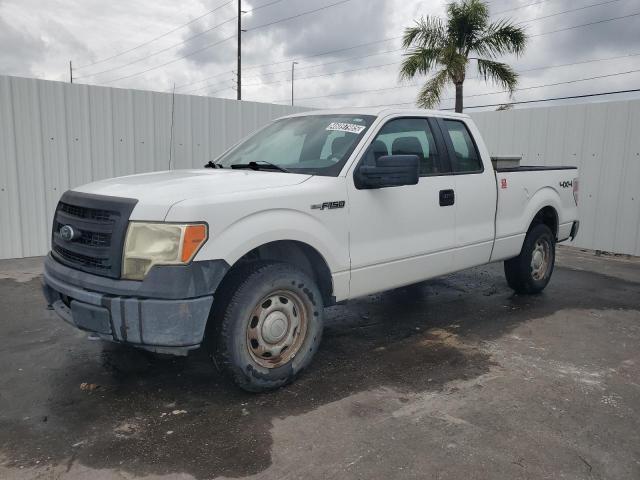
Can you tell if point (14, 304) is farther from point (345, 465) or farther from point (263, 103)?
point (263, 103)

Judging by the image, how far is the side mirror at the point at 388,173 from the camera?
395cm

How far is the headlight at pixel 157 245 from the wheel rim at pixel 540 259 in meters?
4.39

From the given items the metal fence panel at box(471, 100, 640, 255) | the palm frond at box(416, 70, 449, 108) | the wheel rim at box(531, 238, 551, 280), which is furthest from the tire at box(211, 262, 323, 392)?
the palm frond at box(416, 70, 449, 108)

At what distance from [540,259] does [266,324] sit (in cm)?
407

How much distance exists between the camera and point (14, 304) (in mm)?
5809

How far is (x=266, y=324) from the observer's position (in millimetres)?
3602

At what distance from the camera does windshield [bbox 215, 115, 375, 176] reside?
4141mm

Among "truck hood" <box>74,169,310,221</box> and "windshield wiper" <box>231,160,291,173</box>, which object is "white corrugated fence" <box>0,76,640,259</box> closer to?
"truck hood" <box>74,169,310,221</box>

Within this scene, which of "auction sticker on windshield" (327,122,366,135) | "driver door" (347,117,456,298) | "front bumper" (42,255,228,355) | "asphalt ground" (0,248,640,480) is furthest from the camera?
"auction sticker on windshield" (327,122,366,135)

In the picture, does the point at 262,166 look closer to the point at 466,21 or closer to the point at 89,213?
the point at 89,213

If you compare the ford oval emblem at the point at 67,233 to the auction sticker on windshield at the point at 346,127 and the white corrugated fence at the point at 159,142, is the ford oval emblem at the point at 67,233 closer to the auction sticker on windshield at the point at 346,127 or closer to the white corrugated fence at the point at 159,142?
the auction sticker on windshield at the point at 346,127

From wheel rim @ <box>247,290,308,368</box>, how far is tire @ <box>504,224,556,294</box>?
11.0ft

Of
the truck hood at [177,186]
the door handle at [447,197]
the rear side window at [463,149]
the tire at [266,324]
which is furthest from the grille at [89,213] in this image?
the rear side window at [463,149]

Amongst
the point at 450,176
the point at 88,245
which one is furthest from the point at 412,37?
the point at 88,245
